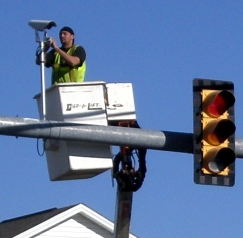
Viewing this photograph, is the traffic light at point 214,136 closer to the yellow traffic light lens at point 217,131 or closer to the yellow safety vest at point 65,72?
the yellow traffic light lens at point 217,131

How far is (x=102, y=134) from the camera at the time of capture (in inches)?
392

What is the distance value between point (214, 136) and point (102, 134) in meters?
1.10

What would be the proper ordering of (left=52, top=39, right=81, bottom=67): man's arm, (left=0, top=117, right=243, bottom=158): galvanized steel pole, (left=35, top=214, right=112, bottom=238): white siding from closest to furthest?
1. (left=0, top=117, right=243, bottom=158): galvanized steel pole
2. (left=52, top=39, right=81, bottom=67): man's arm
3. (left=35, top=214, right=112, bottom=238): white siding

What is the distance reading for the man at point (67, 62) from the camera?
446 inches

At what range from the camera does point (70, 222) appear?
82.5ft

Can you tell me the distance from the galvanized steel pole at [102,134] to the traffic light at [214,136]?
24 centimetres

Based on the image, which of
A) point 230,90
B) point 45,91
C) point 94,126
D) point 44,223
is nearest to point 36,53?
point 45,91

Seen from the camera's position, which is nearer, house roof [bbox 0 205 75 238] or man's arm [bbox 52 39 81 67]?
man's arm [bbox 52 39 81 67]

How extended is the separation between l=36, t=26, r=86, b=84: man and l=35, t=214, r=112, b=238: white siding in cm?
1346

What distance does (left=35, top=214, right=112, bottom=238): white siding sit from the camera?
2489cm

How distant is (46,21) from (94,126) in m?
1.42

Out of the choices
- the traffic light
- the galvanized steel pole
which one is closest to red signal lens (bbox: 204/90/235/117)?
the traffic light

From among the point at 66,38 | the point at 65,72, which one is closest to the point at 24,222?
the point at 66,38

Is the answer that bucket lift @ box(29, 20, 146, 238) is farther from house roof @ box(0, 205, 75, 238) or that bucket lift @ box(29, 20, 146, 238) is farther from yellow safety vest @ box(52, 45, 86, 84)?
house roof @ box(0, 205, 75, 238)
